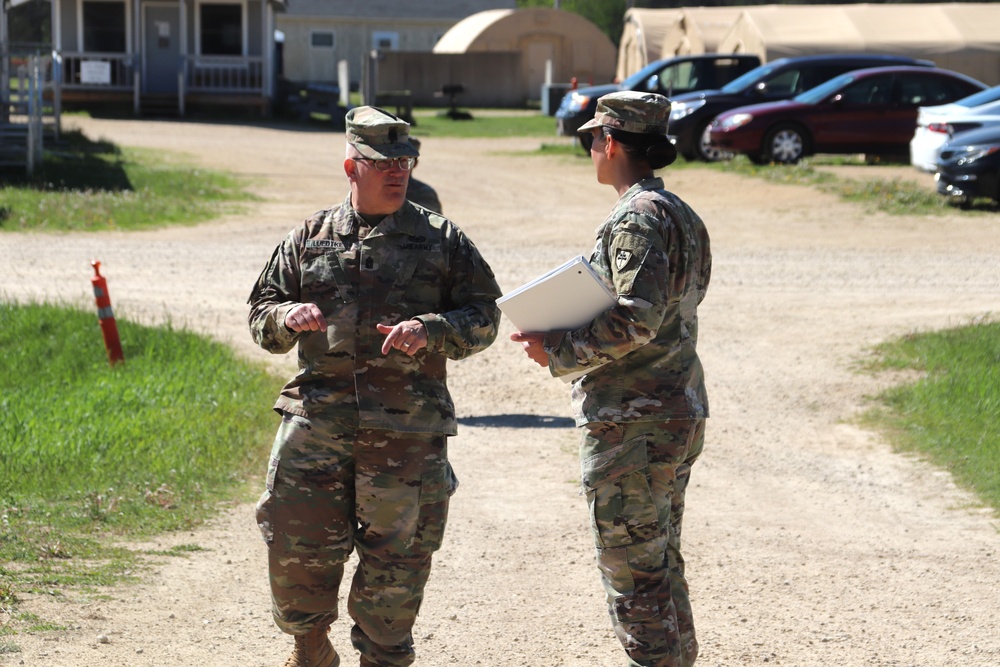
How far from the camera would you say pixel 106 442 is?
285 inches

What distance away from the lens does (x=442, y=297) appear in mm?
4078

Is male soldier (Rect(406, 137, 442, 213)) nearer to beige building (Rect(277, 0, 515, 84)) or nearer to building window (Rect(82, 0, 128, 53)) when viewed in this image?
building window (Rect(82, 0, 128, 53))

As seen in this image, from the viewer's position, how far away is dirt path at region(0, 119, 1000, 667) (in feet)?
15.8

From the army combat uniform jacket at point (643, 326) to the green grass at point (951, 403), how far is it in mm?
3292

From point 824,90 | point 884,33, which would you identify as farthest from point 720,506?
point 884,33

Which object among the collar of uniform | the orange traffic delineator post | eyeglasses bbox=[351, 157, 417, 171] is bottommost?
the orange traffic delineator post

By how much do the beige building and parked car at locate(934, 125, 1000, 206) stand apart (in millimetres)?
35071

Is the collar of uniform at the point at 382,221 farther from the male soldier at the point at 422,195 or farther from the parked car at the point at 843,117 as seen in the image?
the parked car at the point at 843,117

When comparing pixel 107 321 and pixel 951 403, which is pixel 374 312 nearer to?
pixel 951 403

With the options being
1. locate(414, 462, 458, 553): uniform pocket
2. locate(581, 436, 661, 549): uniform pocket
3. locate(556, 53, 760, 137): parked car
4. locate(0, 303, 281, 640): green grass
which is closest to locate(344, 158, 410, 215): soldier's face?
locate(414, 462, 458, 553): uniform pocket

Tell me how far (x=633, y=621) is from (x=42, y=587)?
254cm

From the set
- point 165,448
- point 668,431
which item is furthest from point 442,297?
point 165,448

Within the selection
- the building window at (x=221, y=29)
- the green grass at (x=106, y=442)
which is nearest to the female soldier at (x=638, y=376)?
the green grass at (x=106, y=442)

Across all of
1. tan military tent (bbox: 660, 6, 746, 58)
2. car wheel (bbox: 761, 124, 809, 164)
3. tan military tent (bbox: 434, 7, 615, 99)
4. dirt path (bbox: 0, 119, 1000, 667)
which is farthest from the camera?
tan military tent (bbox: 434, 7, 615, 99)
